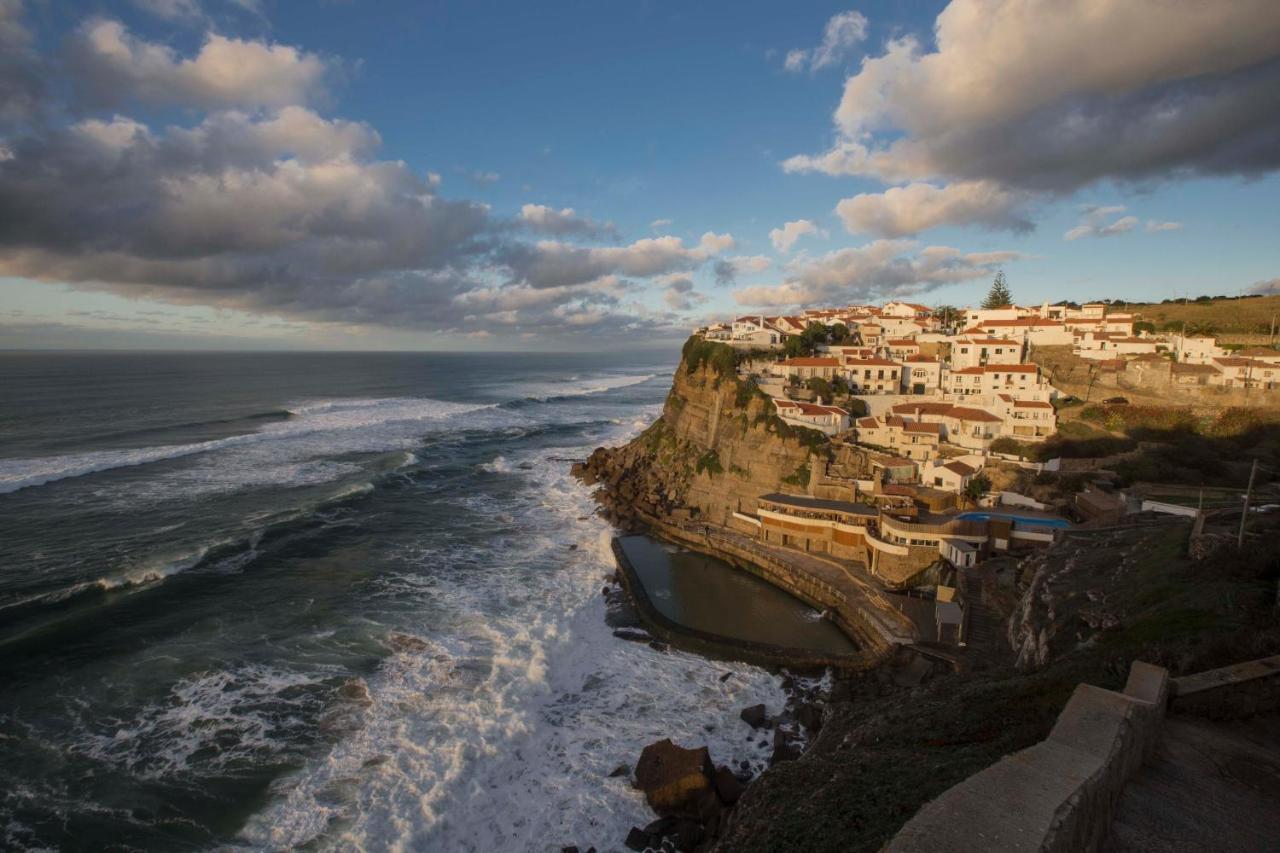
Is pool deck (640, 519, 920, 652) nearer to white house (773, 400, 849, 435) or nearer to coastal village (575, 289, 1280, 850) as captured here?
coastal village (575, 289, 1280, 850)

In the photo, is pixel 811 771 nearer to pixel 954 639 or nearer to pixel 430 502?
pixel 954 639

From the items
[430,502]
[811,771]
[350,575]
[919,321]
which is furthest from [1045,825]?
[919,321]


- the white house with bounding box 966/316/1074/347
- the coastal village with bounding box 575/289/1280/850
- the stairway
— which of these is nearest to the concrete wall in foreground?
the coastal village with bounding box 575/289/1280/850

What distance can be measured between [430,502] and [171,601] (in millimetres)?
16682

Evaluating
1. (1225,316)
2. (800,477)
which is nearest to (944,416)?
(800,477)

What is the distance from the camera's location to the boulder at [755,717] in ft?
59.1

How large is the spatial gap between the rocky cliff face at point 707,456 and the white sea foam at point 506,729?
1342 cm

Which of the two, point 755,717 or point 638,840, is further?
point 755,717

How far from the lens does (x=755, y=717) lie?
18.1 metres

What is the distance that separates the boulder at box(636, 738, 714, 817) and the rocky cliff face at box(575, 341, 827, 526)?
21.0 metres

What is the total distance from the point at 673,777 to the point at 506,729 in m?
5.73

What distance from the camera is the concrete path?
718 cm

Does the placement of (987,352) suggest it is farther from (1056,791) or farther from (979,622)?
(1056,791)

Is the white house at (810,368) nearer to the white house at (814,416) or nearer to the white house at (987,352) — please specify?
the white house at (814,416)
